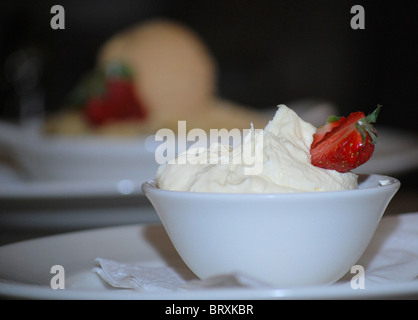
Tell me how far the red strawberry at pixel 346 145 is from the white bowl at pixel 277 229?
4 centimetres

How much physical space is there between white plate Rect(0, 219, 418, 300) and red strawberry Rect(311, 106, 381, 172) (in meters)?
0.16

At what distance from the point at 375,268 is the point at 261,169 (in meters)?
0.19

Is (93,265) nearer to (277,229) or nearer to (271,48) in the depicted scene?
(277,229)

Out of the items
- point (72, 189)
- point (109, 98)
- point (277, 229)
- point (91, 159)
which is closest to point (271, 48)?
point (109, 98)

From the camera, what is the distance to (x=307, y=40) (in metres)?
3.12

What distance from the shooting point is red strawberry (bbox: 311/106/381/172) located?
569 mm

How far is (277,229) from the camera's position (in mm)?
520

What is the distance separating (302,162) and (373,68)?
2547 millimetres

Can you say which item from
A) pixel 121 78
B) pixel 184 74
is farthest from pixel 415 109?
pixel 121 78

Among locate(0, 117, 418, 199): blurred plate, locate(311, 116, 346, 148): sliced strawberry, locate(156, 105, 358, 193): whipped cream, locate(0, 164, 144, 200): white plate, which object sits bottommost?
locate(156, 105, 358, 193): whipped cream

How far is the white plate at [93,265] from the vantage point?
418 millimetres

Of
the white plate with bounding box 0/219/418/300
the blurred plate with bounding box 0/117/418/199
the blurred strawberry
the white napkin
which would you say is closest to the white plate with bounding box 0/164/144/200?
the blurred plate with bounding box 0/117/418/199

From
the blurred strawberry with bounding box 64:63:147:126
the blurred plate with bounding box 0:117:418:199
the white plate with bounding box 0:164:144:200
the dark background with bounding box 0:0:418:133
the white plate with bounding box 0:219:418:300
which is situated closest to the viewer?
the white plate with bounding box 0:219:418:300

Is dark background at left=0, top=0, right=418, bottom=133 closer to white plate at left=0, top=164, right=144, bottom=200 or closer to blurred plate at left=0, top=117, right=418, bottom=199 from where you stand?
blurred plate at left=0, top=117, right=418, bottom=199
